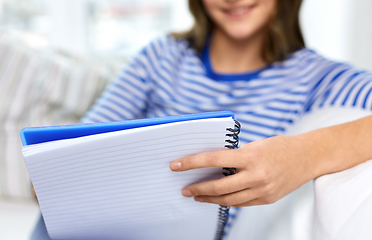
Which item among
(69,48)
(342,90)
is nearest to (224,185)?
(342,90)

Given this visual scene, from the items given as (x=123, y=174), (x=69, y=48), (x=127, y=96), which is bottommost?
(x=69, y=48)

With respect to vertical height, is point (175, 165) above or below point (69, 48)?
above

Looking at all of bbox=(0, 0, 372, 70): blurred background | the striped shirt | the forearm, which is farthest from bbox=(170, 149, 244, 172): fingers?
bbox=(0, 0, 372, 70): blurred background

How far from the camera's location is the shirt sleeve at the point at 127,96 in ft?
2.63

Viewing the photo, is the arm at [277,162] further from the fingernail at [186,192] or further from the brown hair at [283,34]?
the brown hair at [283,34]

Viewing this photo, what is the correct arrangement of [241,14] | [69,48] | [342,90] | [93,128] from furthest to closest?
[69,48], [241,14], [342,90], [93,128]

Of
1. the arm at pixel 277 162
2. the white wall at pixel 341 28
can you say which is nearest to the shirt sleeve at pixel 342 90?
the arm at pixel 277 162

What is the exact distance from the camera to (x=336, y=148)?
1.47 feet

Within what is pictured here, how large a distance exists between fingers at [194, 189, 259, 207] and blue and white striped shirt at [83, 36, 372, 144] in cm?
32

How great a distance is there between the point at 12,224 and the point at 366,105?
73 cm

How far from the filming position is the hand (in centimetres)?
36

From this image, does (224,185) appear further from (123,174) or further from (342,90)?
(342,90)

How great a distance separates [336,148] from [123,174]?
0.93 ft

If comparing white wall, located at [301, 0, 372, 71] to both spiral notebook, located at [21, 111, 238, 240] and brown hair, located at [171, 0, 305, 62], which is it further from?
spiral notebook, located at [21, 111, 238, 240]
